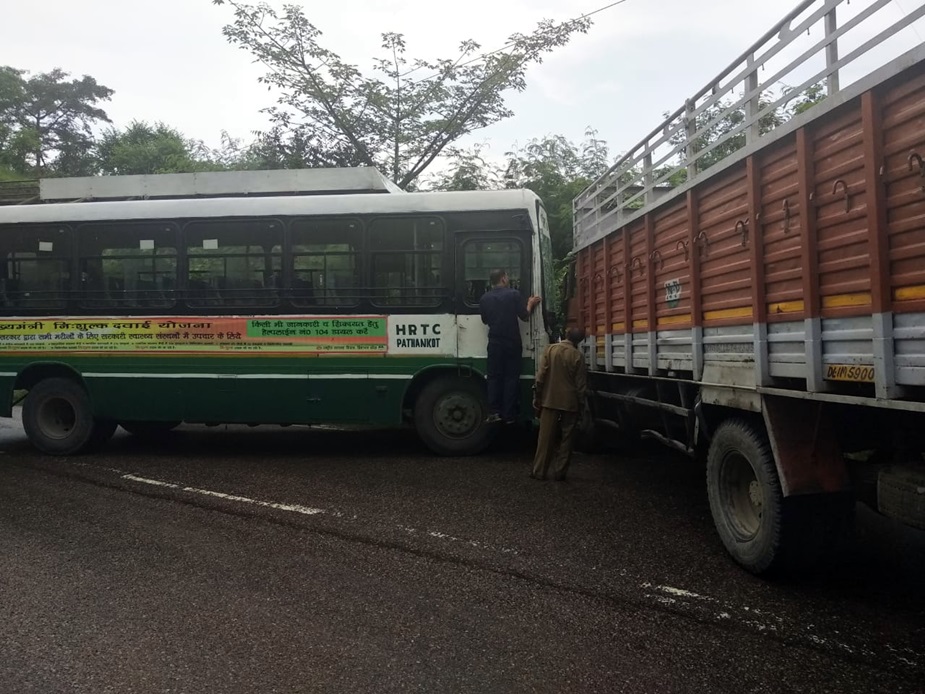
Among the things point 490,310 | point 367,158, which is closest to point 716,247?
point 490,310

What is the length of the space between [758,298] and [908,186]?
121 centimetres

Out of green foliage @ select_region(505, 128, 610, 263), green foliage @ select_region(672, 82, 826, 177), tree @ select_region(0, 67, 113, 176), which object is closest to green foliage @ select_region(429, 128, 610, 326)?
green foliage @ select_region(505, 128, 610, 263)

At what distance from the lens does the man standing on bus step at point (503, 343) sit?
8055mm

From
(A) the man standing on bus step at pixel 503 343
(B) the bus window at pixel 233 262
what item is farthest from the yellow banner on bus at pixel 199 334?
(A) the man standing on bus step at pixel 503 343

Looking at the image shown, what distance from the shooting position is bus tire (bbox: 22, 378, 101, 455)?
8844mm

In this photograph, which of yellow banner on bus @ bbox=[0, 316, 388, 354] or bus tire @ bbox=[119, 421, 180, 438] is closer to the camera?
yellow banner on bus @ bbox=[0, 316, 388, 354]

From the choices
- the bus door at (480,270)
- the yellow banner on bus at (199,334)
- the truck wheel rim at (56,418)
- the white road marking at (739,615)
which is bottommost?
the white road marking at (739,615)

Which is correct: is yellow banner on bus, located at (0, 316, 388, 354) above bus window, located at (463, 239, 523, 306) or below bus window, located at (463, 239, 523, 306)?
below

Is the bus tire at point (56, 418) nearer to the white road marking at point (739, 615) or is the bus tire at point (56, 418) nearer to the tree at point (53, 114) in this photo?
the white road marking at point (739, 615)

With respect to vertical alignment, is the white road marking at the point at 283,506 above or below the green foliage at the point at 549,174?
below

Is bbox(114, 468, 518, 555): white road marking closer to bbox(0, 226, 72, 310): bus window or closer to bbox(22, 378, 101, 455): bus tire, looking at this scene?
bbox(22, 378, 101, 455): bus tire

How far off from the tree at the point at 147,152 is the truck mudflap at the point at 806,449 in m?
29.8

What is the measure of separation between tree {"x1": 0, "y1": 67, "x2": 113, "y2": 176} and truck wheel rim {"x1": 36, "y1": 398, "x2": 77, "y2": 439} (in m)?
36.0

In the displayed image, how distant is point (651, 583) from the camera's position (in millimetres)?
4293
